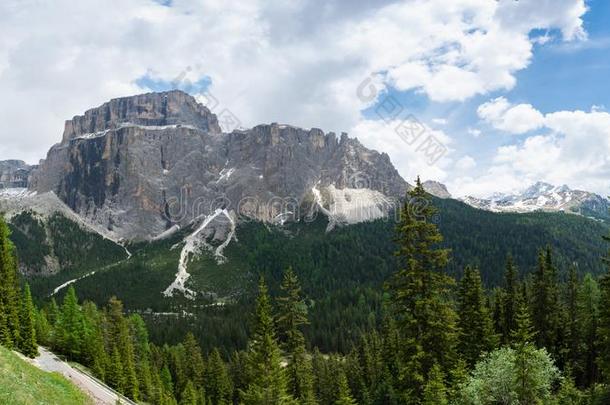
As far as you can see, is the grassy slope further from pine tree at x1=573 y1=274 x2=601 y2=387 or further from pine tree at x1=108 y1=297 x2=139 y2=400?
pine tree at x1=573 y1=274 x2=601 y2=387

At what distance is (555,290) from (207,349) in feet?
337

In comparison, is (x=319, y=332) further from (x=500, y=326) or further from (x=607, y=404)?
(x=607, y=404)

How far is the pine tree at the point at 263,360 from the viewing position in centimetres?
3281

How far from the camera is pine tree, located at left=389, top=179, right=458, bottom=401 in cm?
2527

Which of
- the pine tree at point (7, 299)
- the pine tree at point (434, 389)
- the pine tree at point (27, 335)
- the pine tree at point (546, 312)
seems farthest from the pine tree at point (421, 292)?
the pine tree at point (27, 335)

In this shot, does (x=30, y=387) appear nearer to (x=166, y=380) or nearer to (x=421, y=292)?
(x=421, y=292)

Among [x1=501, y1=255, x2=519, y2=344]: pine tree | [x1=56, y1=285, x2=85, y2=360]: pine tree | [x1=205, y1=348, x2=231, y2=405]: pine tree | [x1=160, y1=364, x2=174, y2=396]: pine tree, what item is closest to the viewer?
[x1=501, y1=255, x2=519, y2=344]: pine tree

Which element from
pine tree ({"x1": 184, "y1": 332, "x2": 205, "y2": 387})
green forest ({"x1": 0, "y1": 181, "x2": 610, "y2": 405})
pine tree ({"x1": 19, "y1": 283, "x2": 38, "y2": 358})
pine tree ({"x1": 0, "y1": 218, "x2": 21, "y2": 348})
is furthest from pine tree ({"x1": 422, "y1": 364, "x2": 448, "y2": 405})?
pine tree ({"x1": 184, "y1": 332, "x2": 205, "y2": 387})

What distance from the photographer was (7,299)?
155 feet

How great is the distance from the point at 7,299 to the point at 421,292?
4273 cm

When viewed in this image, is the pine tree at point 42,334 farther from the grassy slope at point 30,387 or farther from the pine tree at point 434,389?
the pine tree at point 434,389

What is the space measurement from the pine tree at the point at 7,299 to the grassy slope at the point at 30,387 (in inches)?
752

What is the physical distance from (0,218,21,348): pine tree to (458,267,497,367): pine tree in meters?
A: 41.9

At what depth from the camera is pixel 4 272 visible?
48094 millimetres
